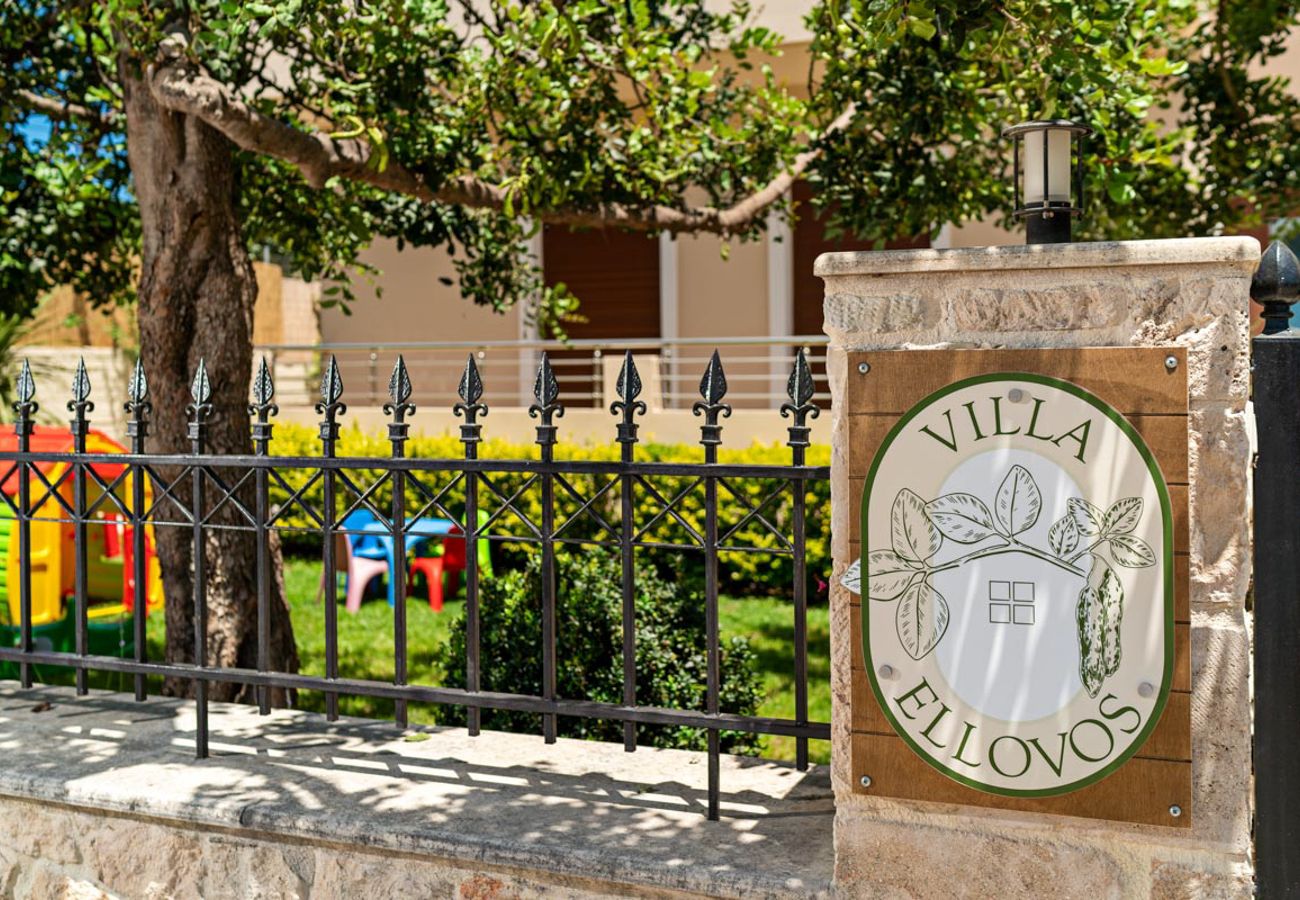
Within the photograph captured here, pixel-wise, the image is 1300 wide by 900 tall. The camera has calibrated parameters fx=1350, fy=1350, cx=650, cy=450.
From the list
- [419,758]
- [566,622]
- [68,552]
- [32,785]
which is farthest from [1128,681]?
[68,552]

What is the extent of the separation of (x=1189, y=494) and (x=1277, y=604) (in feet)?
1.24

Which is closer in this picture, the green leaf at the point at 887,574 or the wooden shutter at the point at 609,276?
the green leaf at the point at 887,574

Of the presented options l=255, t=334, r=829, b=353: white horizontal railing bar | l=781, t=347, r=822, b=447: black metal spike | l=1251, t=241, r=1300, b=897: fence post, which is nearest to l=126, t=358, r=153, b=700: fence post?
l=781, t=347, r=822, b=447: black metal spike

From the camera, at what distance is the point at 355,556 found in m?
9.42

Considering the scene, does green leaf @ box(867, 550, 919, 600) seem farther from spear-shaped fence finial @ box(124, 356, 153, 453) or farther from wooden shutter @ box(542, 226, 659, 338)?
wooden shutter @ box(542, 226, 659, 338)

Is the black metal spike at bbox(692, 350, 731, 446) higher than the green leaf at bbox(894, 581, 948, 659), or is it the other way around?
the black metal spike at bbox(692, 350, 731, 446)

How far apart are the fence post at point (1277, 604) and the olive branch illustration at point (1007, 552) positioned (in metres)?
0.35

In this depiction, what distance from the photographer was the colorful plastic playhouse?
262 inches

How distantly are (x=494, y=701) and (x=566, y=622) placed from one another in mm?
1266

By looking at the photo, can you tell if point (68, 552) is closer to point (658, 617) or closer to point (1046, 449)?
point (658, 617)

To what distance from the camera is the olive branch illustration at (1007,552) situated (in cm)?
290

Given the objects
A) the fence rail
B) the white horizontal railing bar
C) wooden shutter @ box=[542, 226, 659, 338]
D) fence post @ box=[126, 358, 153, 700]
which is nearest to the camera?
fence post @ box=[126, 358, 153, 700]

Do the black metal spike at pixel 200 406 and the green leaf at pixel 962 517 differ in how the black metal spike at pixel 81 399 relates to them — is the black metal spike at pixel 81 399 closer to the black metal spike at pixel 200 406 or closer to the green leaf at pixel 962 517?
the black metal spike at pixel 200 406

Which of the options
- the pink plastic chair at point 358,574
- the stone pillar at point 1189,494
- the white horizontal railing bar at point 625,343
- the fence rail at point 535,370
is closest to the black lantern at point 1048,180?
the stone pillar at point 1189,494
